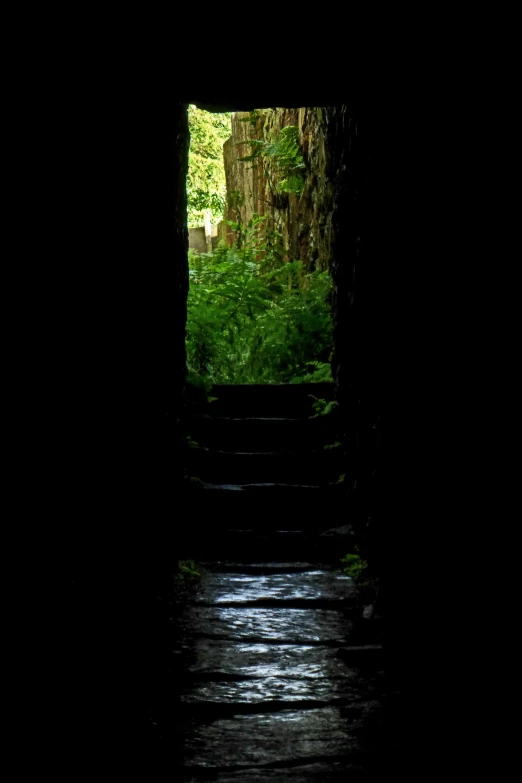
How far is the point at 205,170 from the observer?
15422 millimetres

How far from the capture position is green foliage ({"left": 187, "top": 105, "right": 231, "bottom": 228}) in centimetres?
1411

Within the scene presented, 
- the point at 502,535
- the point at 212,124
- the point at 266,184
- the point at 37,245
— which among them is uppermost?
the point at 212,124

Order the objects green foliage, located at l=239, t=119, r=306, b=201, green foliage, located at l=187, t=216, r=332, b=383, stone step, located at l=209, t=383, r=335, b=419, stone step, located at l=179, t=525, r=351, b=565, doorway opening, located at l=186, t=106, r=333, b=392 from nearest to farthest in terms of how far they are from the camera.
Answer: stone step, located at l=179, t=525, r=351, b=565 < stone step, located at l=209, t=383, r=335, b=419 < green foliage, located at l=187, t=216, r=332, b=383 < doorway opening, located at l=186, t=106, r=333, b=392 < green foliage, located at l=239, t=119, r=306, b=201

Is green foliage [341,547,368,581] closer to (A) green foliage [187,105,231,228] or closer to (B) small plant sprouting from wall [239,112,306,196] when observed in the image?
(B) small plant sprouting from wall [239,112,306,196]

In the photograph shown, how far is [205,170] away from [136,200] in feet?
42.5

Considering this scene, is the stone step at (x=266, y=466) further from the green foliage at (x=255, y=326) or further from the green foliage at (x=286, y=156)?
the green foliage at (x=286, y=156)

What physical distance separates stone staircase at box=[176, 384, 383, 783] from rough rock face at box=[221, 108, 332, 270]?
91.2 inches

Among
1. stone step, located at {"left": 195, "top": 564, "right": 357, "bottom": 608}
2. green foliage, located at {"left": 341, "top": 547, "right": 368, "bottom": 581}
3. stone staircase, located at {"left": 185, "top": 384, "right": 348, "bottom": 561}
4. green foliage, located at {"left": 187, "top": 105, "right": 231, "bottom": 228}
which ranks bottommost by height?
stone step, located at {"left": 195, "top": 564, "right": 357, "bottom": 608}

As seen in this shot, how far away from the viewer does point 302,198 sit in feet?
26.7

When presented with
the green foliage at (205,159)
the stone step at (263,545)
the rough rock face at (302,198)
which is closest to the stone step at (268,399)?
the stone step at (263,545)

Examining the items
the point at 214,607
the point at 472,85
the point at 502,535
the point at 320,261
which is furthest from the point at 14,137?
the point at 320,261

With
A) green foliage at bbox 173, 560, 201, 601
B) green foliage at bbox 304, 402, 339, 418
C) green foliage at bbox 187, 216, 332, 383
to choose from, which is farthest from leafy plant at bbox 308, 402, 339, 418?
green foliage at bbox 173, 560, 201, 601

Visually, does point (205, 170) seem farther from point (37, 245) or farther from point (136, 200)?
point (37, 245)

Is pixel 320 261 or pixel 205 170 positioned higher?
pixel 205 170
